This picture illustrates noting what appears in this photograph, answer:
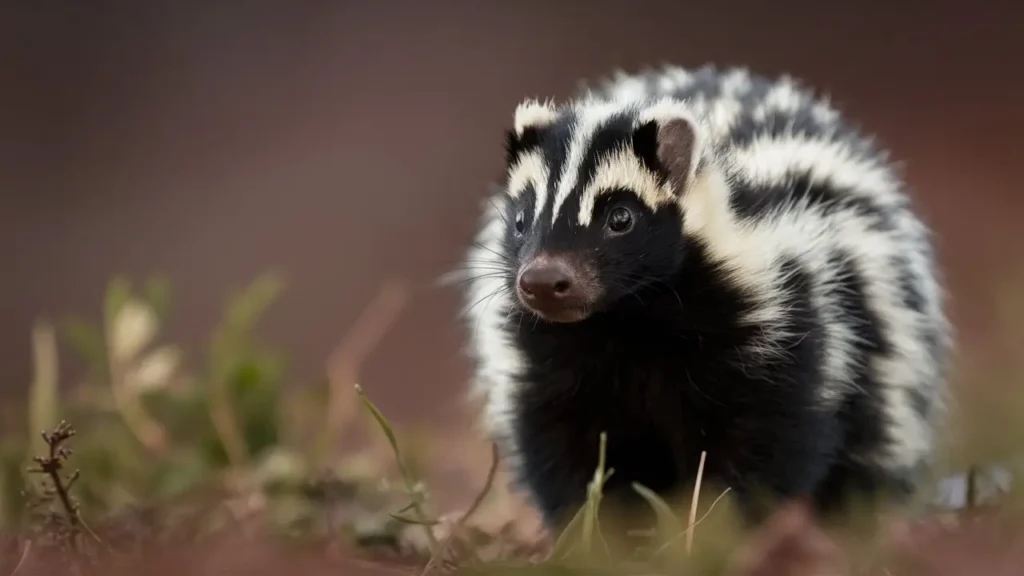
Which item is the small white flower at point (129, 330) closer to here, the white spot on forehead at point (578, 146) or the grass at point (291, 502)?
the grass at point (291, 502)

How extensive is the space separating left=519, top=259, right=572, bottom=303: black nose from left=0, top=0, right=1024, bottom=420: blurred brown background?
354 centimetres

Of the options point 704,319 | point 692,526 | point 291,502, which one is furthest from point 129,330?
point 692,526

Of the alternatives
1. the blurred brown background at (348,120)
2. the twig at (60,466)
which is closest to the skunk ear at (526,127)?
the twig at (60,466)

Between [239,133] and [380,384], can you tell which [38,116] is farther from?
[380,384]

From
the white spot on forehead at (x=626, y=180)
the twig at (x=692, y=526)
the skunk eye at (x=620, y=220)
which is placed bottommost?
the twig at (x=692, y=526)

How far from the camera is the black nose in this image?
2.32m

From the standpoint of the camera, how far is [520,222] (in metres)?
2.62

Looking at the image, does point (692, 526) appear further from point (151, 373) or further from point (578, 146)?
point (151, 373)

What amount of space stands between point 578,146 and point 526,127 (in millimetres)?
207

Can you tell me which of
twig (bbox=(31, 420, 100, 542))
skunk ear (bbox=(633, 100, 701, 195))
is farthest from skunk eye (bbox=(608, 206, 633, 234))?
twig (bbox=(31, 420, 100, 542))

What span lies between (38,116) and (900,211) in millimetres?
4667

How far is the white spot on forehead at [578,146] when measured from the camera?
98.2 inches

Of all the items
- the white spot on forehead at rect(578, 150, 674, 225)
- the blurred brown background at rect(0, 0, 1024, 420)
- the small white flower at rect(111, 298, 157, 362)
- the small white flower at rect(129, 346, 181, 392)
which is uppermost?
the blurred brown background at rect(0, 0, 1024, 420)

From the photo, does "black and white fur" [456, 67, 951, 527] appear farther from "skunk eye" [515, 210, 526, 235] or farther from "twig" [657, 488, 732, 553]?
"twig" [657, 488, 732, 553]
